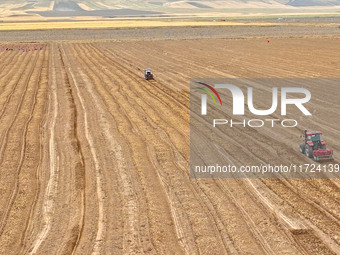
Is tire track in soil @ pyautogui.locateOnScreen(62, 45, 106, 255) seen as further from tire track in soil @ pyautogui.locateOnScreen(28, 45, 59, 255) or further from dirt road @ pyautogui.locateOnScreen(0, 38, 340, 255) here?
tire track in soil @ pyautogui.locateOnScreen(28, 45, 59, 255)

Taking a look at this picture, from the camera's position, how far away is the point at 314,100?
77.5ft

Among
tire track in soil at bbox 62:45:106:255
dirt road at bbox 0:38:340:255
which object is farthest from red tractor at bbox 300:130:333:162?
tire track in soil at bbox 62:45:106:255

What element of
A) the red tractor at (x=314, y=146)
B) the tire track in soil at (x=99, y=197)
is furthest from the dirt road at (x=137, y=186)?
the red tractor at (x=314, y=146)

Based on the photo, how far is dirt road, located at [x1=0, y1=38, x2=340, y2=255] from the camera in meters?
9.80

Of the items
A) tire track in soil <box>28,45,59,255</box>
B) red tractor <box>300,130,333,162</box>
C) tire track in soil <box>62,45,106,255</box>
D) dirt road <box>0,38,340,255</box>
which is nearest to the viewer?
tire track in soil <box>62,45,106,255</box>

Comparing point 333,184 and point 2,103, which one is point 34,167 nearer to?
point 333,184

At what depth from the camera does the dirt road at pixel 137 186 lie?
32.2ft

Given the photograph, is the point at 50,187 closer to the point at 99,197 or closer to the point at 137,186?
the point at 99,197

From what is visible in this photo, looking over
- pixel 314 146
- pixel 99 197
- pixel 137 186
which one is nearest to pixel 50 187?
pixel 99 197

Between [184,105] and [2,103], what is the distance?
962 cm

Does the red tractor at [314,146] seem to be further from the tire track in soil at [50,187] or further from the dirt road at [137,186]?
the tire track in soil at [50,187]

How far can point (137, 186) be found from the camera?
12.7 m

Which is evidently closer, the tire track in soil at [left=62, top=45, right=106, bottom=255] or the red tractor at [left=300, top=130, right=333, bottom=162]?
the tire track in soil at [left=62, top=45, right=106, bottom=255]

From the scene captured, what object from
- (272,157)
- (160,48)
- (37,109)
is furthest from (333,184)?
(160,48)
